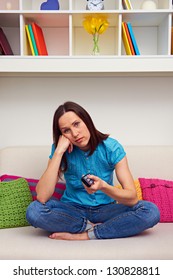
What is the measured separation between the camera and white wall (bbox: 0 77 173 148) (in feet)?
8.04

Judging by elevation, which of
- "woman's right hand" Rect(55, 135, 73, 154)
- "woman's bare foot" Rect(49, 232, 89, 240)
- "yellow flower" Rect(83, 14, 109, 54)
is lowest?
"woman's bare foot" Rect(49, 232, 89, 240)

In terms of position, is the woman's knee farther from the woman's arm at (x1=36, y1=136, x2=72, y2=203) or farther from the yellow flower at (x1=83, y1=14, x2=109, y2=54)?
the yellow flower at (x1=83, y1=14, x2=109, y2=54)

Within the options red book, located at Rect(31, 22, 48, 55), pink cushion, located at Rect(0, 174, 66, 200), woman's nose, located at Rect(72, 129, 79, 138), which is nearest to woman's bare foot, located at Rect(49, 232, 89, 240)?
pink cushion, located at Rect(0, 174, 66, 200)

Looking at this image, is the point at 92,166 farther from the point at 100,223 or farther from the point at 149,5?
the point at 149,5

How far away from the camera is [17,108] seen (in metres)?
2.47

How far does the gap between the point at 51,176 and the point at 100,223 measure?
308 millimetres

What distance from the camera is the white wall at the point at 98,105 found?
2.45 metres

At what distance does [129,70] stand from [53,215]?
89 centimetres

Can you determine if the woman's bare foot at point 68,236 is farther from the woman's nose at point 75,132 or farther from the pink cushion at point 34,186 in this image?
the woman's nose at point 75,132

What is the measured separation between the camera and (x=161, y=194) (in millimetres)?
1999

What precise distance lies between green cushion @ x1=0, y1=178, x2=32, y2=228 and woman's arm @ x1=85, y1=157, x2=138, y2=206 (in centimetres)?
44

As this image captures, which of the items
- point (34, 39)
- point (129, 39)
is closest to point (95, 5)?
point (129, 39)

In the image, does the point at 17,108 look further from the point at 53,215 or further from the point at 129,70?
the point at 53,215
